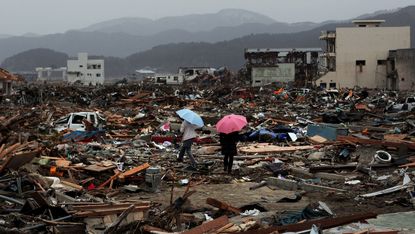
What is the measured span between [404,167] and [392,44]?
2217 inches

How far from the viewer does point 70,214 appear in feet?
24.4

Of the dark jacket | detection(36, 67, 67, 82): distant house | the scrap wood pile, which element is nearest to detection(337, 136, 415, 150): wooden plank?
the scrap wood pile

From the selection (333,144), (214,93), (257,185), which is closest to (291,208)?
(257,185)

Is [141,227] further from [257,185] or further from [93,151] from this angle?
[93,151]

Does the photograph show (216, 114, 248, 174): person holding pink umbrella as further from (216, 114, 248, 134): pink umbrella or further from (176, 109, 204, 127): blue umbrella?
(176, 109, 204, 127): blue umbrella

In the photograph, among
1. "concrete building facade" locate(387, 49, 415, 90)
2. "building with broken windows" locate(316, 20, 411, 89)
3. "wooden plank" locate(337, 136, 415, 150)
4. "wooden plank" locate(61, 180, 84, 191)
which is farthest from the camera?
"building with broken windows" locate(316, 20, 411, 89)

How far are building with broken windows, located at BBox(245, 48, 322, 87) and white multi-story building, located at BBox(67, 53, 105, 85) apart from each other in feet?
125

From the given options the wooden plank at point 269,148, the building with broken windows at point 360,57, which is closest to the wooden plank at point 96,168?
the wooden plank at point 269,148

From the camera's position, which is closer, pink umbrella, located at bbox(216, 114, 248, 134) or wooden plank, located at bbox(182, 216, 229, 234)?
wooden plank, located at bbox(182, 216, 229, 234)

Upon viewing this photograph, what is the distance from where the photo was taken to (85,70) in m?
106

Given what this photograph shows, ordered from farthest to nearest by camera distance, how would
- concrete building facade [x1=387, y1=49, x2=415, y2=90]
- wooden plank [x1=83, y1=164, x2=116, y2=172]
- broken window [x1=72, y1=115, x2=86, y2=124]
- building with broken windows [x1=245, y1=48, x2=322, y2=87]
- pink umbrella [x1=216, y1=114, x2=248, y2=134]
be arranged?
building with broken windows [x1=245, y1=48, x2=322, y2=87]
concrete building facade [x1=387, y1=49, x2=415, y2=90]
broken window [x1=72, y1=115, x2=86, y2=124]
pink umbrella [x1=216, y1=114, x2=248, y2=134]
wooden plank [x1=83, y1=164, x2=116, y2=172]

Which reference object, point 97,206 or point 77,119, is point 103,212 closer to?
point 97,206

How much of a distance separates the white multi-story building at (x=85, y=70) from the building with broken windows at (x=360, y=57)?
170 feet

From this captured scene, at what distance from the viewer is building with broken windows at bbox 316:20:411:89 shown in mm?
64188
